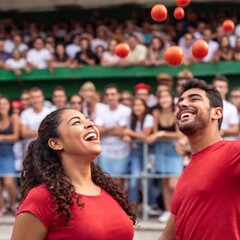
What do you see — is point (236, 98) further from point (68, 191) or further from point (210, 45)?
point (68, 191)

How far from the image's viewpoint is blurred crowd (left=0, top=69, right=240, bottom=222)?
8.72 m

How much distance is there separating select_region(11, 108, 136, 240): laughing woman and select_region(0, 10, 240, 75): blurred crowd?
8.08 metres

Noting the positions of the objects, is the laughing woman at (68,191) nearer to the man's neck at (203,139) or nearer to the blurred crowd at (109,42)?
the man's neck at (203,139)

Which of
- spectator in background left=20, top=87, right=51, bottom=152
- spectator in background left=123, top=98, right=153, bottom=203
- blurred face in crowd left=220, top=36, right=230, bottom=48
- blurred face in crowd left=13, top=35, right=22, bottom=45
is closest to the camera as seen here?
spectator in background left=123, top=98, right=153, bottom=203

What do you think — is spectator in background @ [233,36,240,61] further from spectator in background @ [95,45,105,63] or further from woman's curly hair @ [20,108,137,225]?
woman's curly hair @ [20,108,137,225]

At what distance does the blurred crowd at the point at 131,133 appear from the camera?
8.72 meters

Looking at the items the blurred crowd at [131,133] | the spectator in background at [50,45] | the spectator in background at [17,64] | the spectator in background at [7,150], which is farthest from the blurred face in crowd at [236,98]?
the spectator in background at [17,64]

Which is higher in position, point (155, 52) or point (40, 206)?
point (155, 52)

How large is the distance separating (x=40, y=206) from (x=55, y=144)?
434mm

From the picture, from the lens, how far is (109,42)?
13.2 metres

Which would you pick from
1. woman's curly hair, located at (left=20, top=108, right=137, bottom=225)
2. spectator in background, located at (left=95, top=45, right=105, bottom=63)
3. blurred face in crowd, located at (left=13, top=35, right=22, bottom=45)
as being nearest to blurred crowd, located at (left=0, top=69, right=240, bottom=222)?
spectator in background, located at (left=95, top=45, right=105, bottom=63)

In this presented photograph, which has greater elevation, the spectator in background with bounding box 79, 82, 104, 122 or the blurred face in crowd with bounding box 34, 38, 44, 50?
the blurred face in crowd with bounding box 34, 38, 44, 50

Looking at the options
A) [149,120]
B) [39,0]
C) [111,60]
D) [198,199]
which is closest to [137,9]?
[39,0]

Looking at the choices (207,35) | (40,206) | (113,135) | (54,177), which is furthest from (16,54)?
(40,206)
